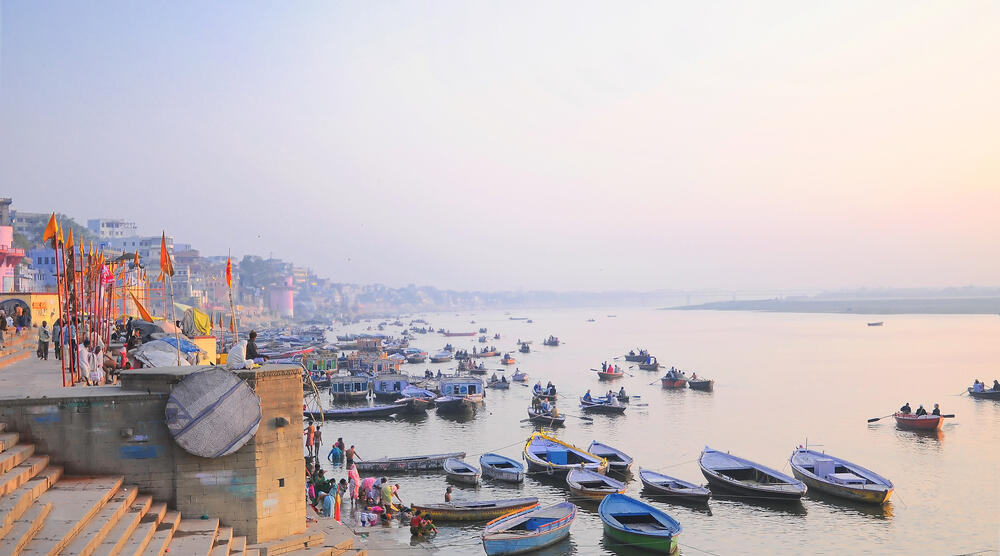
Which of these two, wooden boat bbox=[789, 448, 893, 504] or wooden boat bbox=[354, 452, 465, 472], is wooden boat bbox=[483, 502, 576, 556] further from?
wooden boat bbox=[789, 448, 893, 504]

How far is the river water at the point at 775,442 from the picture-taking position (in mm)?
19891

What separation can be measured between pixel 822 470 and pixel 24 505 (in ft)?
72.9

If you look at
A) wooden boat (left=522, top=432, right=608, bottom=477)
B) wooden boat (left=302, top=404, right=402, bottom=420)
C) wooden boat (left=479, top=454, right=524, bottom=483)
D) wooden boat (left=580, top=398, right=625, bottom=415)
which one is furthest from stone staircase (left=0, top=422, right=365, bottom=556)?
wooden boat (left=580, top=398, right=625, bottom=415)

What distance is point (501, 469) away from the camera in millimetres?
24469

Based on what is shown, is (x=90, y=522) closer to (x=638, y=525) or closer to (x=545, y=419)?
(x=638, y=525)

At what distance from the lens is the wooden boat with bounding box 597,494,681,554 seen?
17812 millimetres

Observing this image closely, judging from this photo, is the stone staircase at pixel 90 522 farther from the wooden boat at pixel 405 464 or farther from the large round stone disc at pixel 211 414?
the wooden boat at pixel 405 464

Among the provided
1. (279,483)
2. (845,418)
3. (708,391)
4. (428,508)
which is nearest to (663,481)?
(428,508)

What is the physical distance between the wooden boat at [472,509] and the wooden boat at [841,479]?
31.6ft

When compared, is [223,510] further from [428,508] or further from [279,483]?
[428,508]

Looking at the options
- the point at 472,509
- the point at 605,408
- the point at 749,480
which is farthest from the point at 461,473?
the point at 605,408

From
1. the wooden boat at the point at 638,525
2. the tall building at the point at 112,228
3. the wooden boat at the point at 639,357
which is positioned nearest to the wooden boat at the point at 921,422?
the wooden boat at the point at 638,525

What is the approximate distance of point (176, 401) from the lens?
36.2 feet

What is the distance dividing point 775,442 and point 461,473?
16.1 m
